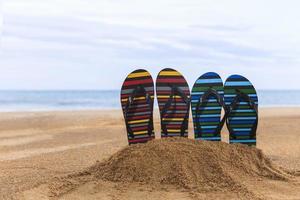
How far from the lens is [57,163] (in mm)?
7293

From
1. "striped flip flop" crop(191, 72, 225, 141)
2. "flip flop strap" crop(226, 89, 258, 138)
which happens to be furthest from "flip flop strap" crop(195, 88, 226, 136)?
"flip flop strap" crop(226, 89, 258, 138)

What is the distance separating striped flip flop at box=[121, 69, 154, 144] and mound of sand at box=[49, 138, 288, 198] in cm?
51

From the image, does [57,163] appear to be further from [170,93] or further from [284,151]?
[284,151]

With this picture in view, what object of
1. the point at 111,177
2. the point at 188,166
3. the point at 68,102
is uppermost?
the point at 188,166

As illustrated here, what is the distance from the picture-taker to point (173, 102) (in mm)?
6383

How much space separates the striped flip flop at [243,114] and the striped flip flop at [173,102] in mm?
618

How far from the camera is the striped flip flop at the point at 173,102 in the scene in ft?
20.8

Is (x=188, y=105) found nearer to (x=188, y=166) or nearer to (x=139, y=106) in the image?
(x=139, y=106)

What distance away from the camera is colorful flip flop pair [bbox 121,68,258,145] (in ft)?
20.3

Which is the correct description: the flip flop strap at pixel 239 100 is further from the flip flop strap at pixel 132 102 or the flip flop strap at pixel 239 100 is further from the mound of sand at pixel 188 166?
the flip flop strap at pixel 132 102

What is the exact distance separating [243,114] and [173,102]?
39.0 inches

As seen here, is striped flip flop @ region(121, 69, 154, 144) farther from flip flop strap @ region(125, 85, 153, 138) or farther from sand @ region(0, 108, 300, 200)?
sand @ region(0, 108, 300, 200)

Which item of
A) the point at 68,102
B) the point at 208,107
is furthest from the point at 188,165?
the point at 68,102

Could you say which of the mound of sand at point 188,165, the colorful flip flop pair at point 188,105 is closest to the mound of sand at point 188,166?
the mound of sand at point 188,165
